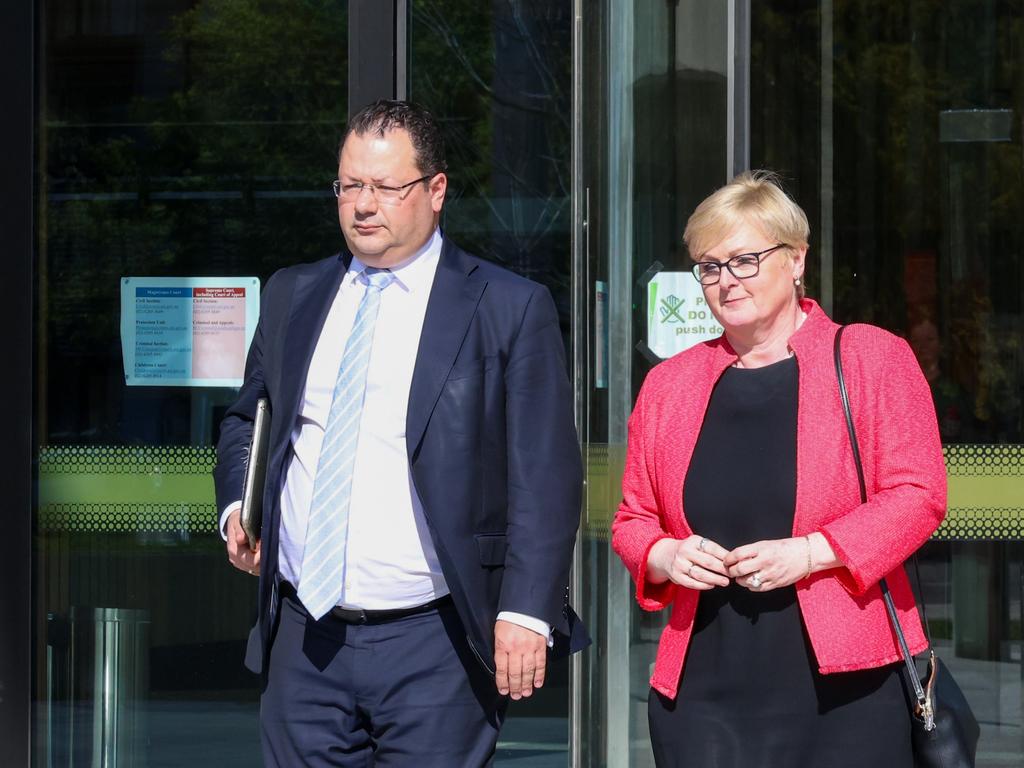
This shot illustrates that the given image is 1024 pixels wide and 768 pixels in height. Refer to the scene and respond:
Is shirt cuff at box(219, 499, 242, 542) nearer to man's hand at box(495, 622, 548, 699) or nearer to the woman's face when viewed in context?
man's hand at box(495, 622, 548, 699)

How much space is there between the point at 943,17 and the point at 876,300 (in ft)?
3.27

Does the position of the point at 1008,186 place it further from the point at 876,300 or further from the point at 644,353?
A: the point at 644,353

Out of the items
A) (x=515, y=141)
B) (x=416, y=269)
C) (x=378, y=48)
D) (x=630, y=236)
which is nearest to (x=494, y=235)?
(x=515, y=141)

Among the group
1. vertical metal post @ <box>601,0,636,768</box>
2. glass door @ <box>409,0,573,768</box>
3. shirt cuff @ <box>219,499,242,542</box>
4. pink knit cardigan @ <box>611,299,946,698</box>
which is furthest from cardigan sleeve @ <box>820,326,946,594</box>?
glass door @ <box>409,0,573,768</box>

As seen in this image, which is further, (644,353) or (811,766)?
(644,353)

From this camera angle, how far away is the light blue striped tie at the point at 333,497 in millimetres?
2951

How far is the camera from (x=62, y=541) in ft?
17.2

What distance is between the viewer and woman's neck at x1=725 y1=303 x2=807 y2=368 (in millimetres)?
3035

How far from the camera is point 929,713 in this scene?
9.30 ft

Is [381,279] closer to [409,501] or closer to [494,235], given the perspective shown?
[409,501]

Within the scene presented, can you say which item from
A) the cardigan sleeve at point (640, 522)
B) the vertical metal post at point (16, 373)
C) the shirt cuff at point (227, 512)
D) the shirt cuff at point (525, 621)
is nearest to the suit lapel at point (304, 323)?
the shirt cuff at point (227, 512)

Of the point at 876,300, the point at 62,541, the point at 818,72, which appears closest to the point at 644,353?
the point at 876,300

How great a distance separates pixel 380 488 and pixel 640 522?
53 cm

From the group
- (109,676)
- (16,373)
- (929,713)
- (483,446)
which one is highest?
(16,373)
